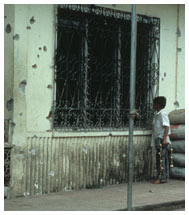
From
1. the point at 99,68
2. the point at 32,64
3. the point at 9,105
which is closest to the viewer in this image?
the point at 9,105

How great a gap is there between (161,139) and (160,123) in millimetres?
291

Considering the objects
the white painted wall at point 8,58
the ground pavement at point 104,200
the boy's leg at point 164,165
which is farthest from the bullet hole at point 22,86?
the boy's leg at point 164,165

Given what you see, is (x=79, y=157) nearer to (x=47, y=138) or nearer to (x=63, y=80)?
(x=47, y=138)

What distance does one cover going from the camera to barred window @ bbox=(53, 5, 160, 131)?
8.66 metres

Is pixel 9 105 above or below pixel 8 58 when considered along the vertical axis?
below

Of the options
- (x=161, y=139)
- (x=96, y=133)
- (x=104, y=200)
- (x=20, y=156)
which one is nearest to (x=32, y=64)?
(x=20, y=156)

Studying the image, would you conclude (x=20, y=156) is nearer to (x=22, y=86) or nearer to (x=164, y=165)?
(x=22, y=86)

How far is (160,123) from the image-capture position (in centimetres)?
955

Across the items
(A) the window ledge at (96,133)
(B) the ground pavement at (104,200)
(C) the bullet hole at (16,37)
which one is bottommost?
(B) the ground pavement at (104,200)

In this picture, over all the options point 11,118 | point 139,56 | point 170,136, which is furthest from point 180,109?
point 11,118

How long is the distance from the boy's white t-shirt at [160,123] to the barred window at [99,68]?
1.37 ft

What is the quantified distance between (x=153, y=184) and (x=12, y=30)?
149 inches

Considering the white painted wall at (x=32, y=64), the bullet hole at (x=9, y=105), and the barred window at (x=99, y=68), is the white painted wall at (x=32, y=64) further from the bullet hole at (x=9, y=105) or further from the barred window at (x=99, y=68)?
the barred window at (x=99, y=68)

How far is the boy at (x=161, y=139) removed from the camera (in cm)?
944
